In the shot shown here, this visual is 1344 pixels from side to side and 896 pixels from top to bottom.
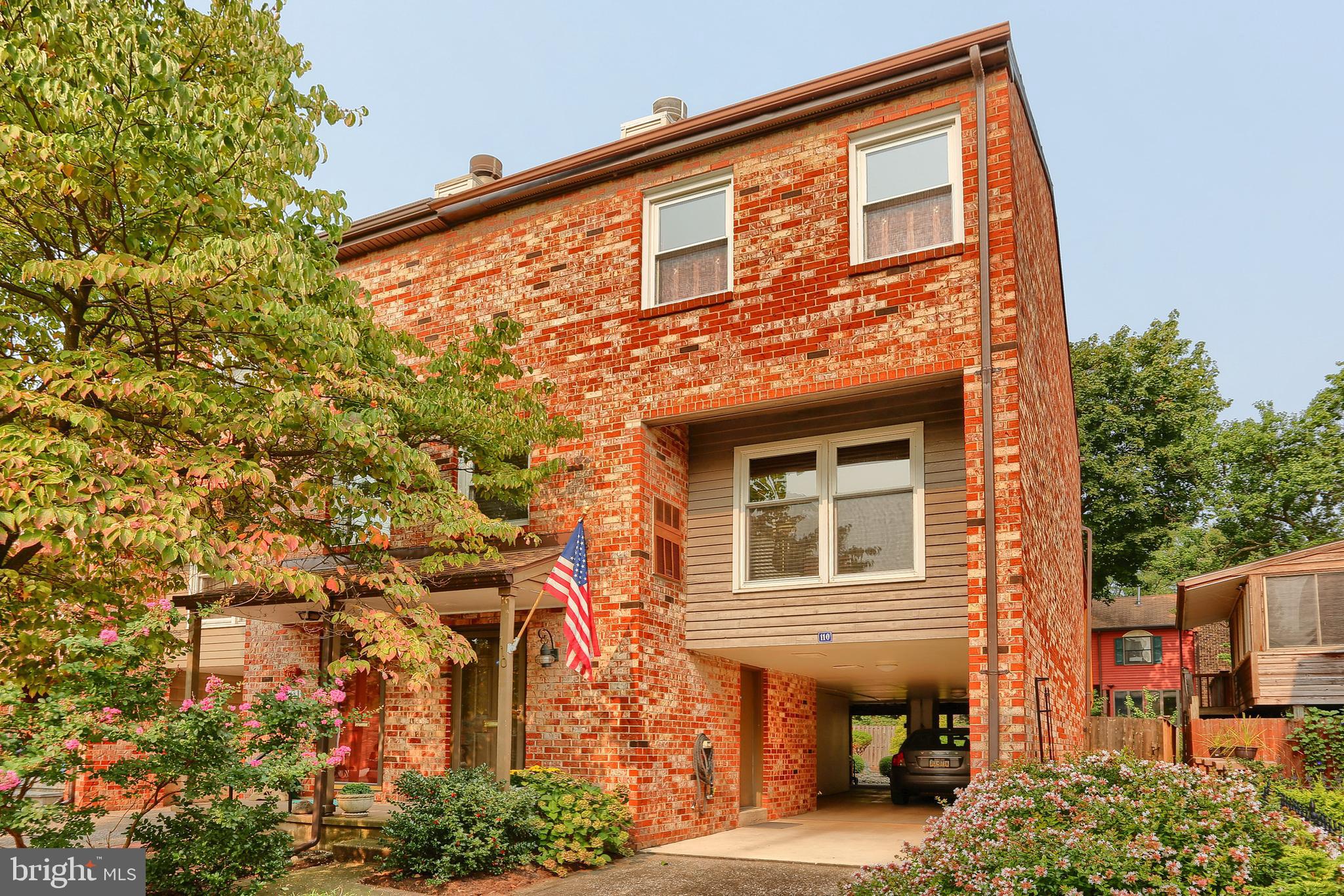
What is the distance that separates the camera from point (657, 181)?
11.9 meters

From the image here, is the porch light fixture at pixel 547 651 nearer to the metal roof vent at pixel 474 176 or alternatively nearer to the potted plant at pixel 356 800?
the potted plant at pixel 356 800

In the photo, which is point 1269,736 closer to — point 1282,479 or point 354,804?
point 354,804

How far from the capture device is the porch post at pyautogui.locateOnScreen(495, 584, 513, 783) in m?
9.62

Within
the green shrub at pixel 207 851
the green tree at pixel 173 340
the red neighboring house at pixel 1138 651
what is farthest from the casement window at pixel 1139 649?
the green shrub at pixel 207 851

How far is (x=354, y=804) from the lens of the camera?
11391mm

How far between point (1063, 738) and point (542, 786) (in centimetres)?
535

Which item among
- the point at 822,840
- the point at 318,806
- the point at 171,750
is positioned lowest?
the point at 822,840

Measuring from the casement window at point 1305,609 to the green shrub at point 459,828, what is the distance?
11935 mm

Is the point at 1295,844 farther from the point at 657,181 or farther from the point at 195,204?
the point at 657,181

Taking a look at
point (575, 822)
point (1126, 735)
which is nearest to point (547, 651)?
point (575, 822)

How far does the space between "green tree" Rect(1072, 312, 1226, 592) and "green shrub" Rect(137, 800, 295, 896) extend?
28305 millimetres

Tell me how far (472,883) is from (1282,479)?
101 ft

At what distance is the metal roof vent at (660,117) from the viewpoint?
12516 mm

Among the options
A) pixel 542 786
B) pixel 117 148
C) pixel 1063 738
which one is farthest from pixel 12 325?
pixel 1063 738
